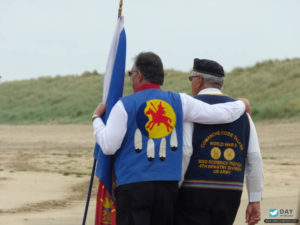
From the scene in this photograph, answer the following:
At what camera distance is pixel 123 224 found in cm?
420

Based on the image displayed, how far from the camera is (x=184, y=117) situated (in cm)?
426

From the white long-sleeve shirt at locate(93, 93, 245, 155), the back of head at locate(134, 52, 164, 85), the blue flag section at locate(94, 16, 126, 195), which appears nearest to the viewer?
the white long-sleeve shirt at locate(93, 93, 245, 155)

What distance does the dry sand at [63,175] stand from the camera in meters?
9.72

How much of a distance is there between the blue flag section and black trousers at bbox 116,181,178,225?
9.0 inches

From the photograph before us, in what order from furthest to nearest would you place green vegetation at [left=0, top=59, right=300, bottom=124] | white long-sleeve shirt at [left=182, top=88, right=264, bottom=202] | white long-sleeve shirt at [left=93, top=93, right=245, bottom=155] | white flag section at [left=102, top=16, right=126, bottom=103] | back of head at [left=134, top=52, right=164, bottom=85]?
1. green vegetation at [left=0, top=59, right=300, bottom=124]
2. white flag section at [left=102, top=16, right=126, bottom=103]
3. white long-sleeve shirt at [left=182, top=88, right=264, bottom=202]
4. back of head at [left=134, top=52, right=164, bottom=85]
5. white long-sleeve shirt at [left=93, top=93, right=245, bottom=155]

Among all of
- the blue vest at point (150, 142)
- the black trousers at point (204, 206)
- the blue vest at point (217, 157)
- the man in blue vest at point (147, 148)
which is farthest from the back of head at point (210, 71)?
the black trousers at point (204, 206)

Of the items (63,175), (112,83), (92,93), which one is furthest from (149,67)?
(92,93)

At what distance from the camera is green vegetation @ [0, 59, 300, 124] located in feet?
101

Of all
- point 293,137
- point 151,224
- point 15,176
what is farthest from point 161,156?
point 293,137

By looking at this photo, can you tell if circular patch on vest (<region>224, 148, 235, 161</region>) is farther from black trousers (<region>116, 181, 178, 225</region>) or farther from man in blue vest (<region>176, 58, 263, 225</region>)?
black trousers (<region>116, 181, 178, 225</region>)

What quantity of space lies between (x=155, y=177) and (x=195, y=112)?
49cm

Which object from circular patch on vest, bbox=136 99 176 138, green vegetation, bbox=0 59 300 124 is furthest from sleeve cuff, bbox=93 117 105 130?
green vegetation, bbox=0 59 300 124

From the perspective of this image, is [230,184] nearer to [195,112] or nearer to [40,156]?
[195,112]

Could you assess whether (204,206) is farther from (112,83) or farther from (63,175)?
(63,175)
